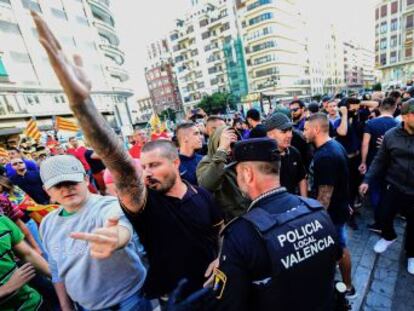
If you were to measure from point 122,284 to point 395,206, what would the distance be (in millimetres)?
3741

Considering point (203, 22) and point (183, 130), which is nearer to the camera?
point (183, 130)

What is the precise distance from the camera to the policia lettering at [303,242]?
1.41 m

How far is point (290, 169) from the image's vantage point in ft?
10.7

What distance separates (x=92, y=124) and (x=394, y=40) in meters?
76.9

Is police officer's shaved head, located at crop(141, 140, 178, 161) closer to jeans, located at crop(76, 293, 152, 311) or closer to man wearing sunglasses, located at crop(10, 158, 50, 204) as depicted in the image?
jeans, located at crop(76, 293, 152, 311)

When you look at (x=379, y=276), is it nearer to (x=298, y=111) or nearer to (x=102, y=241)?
(x=102, y=241)

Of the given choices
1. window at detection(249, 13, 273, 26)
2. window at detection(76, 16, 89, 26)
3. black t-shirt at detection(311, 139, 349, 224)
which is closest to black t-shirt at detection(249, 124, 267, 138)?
black t-shirt at detection(311, 139, 349, 224)

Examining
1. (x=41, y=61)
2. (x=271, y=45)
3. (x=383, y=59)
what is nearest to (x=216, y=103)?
(x=271, y=45)

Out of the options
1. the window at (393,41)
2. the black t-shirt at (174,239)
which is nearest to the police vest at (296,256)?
the black t-shirt at (174,239)

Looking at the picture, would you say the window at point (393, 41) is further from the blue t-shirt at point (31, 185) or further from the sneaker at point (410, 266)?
the blue t-shirt at point (31, 185)

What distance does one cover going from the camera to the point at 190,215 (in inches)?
71.4

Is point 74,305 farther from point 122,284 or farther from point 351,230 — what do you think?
point 351,230

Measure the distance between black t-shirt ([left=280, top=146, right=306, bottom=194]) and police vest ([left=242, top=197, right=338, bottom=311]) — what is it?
1606 millimetres

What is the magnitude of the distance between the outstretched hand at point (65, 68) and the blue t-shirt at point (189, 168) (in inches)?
83.7
